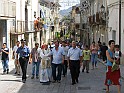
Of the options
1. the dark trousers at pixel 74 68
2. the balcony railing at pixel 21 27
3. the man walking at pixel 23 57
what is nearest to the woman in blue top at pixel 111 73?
the dark trousers at pixel 74 68

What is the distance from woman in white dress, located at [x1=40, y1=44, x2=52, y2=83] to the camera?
14.2 metres

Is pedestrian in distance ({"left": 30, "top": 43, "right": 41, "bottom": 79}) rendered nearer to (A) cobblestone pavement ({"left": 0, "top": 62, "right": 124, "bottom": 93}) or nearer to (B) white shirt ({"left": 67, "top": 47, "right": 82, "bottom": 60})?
(A) cobblestone pavement ({"left": 0, "top": 62, "right": 124, "bottom": 93})

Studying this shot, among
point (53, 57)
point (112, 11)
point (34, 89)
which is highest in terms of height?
point (112, 11)

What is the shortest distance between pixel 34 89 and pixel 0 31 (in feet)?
55.7

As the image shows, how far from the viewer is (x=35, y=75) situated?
1672cm

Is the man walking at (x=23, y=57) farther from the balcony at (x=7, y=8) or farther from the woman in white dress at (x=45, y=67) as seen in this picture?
the balcony at (x=7, y=8)

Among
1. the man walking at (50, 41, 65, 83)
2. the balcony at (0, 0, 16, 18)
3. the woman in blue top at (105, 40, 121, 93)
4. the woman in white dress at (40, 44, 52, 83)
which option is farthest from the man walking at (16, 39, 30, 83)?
the balcony at (0, 0, 16, 18)

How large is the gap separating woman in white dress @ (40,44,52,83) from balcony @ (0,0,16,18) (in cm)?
1245

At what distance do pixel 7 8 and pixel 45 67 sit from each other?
1440cm

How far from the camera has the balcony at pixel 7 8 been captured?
1039 inches

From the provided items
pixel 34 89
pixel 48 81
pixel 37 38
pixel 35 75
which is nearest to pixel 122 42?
pixel 35 75

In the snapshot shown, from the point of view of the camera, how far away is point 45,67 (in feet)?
46.9

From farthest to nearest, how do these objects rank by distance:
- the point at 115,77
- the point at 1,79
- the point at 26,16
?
the point at 26,16 < the point at 1,79 < the point at 115,77

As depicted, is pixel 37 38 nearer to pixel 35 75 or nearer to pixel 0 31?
pixel 0 31
